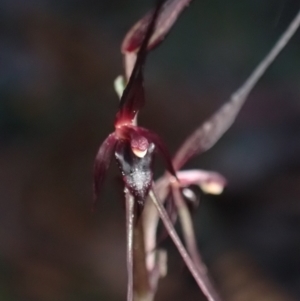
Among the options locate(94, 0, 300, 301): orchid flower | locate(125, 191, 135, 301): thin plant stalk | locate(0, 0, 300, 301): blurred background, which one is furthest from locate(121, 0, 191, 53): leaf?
locate(0, 0, 300, 301): blurred background

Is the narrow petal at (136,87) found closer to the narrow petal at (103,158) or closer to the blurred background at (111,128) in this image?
the narrow petal at (103,158)

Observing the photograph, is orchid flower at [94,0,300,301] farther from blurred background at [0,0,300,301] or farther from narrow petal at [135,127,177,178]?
blurred background at [0,0,300,301]

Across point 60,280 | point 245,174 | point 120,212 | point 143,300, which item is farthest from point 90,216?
point 143,300

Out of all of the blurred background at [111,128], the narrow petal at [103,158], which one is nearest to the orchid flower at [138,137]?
the narrow petal at [103,158]

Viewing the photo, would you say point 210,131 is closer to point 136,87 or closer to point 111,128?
point 136,87

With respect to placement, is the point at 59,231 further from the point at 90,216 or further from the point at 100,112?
the point at 100,112

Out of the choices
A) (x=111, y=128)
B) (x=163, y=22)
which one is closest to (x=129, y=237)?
(x=163, y=22)

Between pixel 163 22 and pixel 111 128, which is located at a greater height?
pixel 163 22
